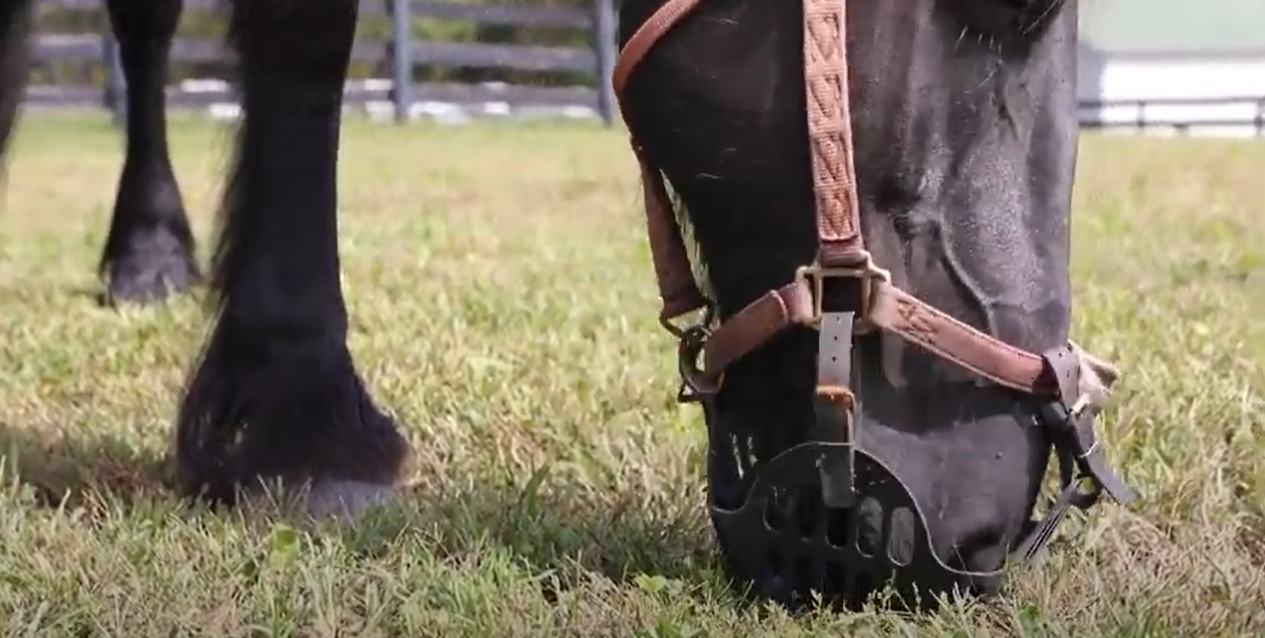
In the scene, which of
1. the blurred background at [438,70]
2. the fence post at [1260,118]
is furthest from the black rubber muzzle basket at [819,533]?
the fence post at [1260,118]

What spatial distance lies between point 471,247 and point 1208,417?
126 inches

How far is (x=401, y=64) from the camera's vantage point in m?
16.6

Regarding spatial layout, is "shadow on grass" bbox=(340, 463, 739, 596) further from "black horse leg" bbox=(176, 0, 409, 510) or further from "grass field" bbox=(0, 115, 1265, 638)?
"black horse leg" bbox=(176, 0, 409, 510)

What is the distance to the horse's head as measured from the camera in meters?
1.43

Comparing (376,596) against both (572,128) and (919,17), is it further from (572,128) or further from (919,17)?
(572,128)

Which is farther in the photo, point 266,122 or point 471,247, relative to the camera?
point 471,247

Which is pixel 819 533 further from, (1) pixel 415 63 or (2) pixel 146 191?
(1) pixel 415 63

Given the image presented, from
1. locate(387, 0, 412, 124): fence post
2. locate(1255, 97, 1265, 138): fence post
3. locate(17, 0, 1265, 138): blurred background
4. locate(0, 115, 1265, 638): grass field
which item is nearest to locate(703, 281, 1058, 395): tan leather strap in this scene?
locate(0, 115, 1265, 638): grass field

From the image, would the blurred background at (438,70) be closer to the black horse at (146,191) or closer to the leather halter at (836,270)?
the black horse at (146,191)

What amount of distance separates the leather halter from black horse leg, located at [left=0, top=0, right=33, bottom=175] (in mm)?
1231

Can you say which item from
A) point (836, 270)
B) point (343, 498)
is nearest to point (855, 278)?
point (836, 270)

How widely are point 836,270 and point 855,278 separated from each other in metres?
0.02

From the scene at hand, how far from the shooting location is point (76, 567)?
66.5 inches

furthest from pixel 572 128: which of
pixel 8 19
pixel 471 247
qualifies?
pixel 8 19
